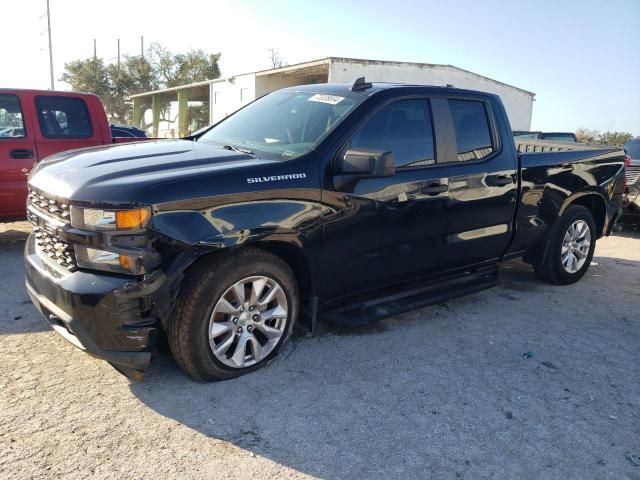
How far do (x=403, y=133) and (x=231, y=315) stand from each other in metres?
1.90

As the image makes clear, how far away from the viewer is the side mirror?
10.9 ft

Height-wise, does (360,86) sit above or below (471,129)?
above

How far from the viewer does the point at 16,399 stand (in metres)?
3.01

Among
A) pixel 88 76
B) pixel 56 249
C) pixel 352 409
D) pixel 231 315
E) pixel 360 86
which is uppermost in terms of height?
pixel 88 76

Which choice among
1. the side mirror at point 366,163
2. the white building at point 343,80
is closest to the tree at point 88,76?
the white building at point 343,80

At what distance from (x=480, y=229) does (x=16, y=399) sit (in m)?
3.63

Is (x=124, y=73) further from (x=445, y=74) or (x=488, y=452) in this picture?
(x=488, y=452)

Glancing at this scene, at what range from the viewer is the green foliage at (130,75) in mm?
45306

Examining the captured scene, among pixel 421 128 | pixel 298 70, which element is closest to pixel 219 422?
pixel 421 128

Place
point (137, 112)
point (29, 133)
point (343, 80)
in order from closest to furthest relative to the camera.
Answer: point (29, 133) → point (343, 80) → point (137, 112)

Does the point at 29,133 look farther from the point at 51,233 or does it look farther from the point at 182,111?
the point at 182,111

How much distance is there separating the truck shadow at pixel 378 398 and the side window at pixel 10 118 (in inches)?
170

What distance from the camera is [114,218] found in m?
2.79

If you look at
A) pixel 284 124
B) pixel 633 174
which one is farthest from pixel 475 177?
pixel 633 174
